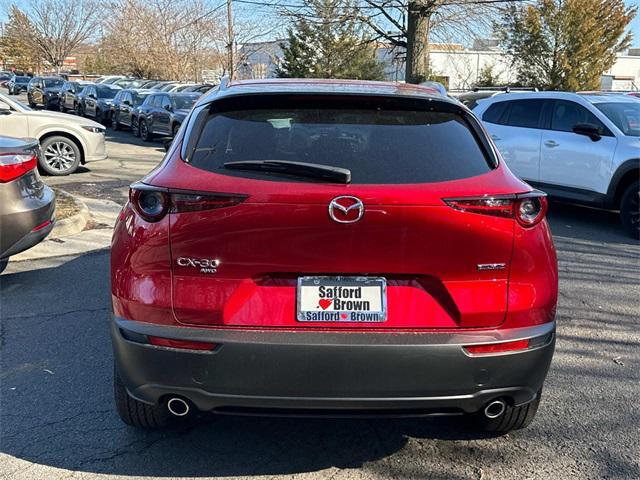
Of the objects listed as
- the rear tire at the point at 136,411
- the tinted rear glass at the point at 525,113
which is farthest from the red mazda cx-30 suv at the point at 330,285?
the tinted rear glass at the point at 525,113

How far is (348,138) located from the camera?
2787 mm

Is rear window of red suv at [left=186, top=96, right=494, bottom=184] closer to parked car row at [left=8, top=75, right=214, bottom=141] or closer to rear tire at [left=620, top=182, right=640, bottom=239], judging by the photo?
rear tire at [left=620, top=182, right=640, bottom=239]

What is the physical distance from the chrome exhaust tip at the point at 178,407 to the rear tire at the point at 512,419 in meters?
1.41

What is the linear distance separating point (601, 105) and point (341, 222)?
756 centimetres

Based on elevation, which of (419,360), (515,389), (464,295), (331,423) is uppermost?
(464,295)

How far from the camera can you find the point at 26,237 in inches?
213

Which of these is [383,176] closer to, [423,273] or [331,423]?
[423,273]

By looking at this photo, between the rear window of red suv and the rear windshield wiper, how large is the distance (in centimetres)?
3

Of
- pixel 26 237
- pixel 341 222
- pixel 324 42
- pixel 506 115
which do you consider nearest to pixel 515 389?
pixel 341 222

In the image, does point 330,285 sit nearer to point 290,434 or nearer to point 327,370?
point 327,370

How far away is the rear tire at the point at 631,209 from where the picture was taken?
7.96 m

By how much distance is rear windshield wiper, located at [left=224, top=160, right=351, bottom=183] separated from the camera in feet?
8.46

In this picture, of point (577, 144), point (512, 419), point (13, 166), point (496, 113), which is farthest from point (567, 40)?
point (512, 419)

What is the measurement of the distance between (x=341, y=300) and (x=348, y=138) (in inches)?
29.0
